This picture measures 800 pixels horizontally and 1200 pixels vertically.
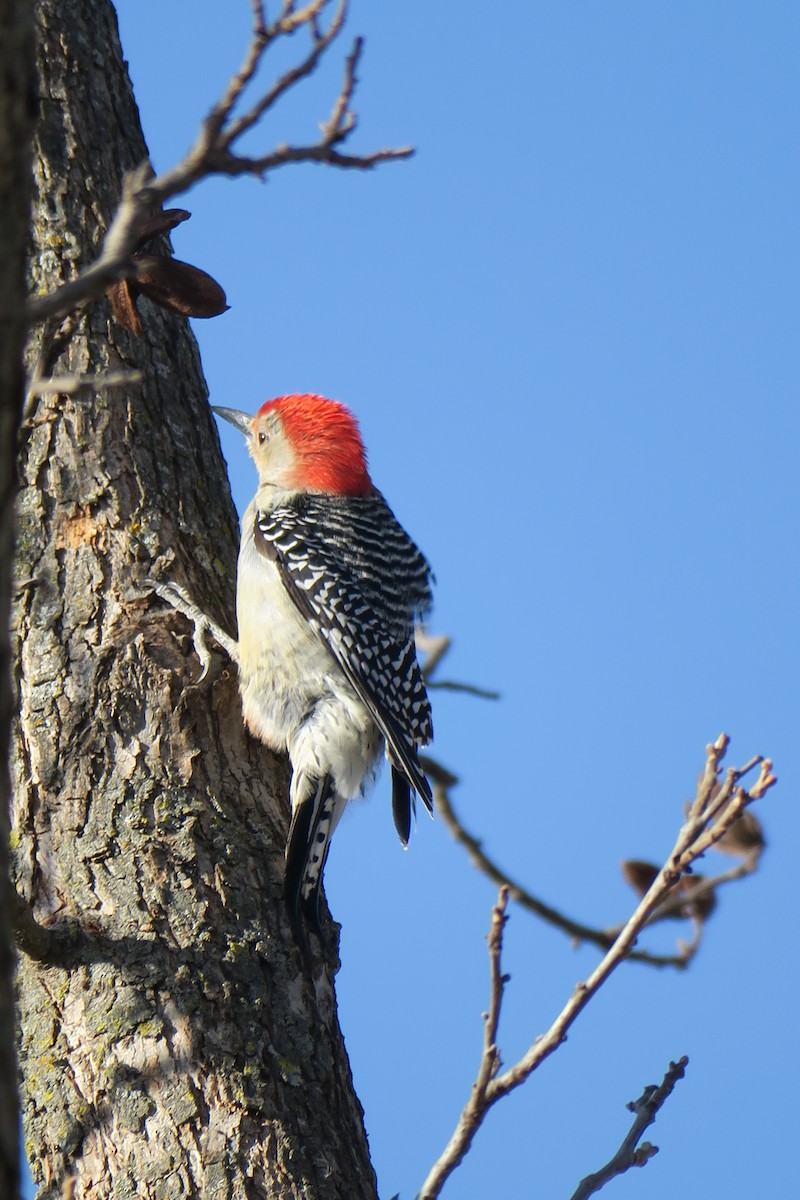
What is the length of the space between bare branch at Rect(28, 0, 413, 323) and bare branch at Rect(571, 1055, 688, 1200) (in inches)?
68.0

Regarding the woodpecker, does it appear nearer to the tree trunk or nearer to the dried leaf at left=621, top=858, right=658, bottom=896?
the dried leaf at left=621, top=858, right=658, bottom=896

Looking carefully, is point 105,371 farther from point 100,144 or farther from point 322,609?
point 322,609

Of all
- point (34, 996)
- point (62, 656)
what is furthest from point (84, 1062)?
point (62, 656)

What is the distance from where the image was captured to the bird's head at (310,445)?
616 cm

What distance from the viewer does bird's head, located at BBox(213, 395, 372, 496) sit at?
6156 millimetres

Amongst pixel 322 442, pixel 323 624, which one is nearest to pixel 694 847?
pixel 323 624

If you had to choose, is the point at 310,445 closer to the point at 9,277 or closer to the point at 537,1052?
the point at 537,1052

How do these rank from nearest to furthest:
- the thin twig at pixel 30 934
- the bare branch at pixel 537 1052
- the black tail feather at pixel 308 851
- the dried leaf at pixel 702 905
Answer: the bare branch at pixel 537 1052 → the thin twig at pixel 30 934 → the black tail feather at pixel 308 851 → the dried leaf at pixel 702 905

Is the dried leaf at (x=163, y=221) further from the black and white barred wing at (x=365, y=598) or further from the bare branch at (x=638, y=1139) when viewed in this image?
the bare branch at (x=638, y=1139)

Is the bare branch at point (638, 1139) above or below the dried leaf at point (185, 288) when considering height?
below

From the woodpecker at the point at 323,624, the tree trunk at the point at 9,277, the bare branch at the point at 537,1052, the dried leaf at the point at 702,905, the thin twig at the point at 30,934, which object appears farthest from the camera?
the woodpecker at the point at 323,624

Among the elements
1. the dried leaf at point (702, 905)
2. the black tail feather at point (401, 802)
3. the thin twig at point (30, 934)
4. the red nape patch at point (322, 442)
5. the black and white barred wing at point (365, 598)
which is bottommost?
the thin twig at point (30, 934)

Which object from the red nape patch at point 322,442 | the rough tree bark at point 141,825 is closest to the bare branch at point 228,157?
the rough tree bark at point 141,825

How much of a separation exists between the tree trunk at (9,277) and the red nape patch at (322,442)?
4597 millimetres
